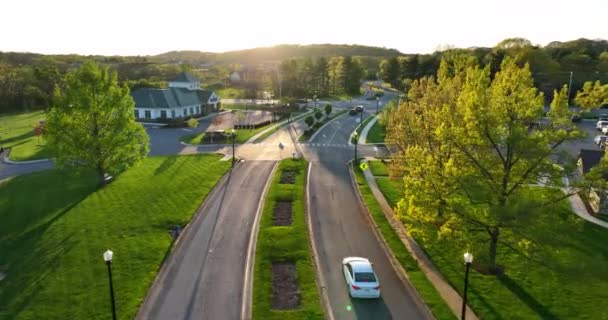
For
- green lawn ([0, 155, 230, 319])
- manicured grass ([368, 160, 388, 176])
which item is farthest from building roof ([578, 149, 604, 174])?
green lawn ([0, 155, 230, 319])

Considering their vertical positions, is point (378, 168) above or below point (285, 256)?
above

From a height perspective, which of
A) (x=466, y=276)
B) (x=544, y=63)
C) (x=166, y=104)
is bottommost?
(x=466, y=276)

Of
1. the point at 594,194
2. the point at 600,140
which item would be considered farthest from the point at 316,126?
the point at 594,194

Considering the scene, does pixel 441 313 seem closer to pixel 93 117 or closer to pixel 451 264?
pixel 451 264

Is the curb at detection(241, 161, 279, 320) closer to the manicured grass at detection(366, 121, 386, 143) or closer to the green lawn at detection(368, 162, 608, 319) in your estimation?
the green lawn at detection(368, 162, 608, 319)

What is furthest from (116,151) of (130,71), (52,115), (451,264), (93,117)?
(130,71)

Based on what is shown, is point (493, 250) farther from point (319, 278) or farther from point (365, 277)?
point (319, 278)

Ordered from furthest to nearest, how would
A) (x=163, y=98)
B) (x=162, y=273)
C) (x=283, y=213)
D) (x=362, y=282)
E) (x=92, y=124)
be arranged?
(x=163, y=98) < (x=92, y=124) < (x=283, y=213) < (x=162, y=273) < (x=362, y=282)

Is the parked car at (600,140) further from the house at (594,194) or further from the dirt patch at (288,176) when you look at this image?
the dirt patch at (288,176)

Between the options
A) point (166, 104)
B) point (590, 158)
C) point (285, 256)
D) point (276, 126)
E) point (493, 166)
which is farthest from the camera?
point (166, 104)
